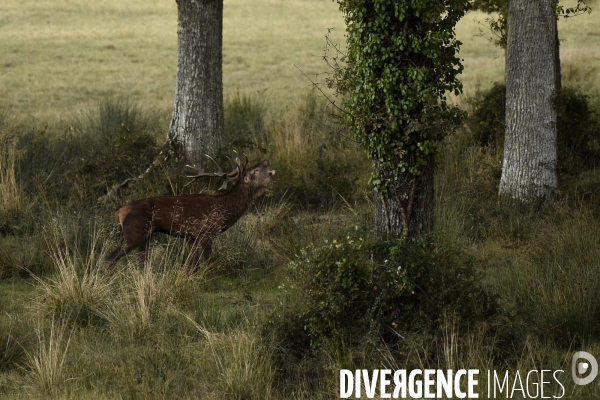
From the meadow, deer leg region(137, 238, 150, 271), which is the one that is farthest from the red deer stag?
the meadow

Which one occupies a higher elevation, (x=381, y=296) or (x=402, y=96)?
(x=402, y=96)

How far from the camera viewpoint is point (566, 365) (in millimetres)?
6180

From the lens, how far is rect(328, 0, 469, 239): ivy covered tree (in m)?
6.90

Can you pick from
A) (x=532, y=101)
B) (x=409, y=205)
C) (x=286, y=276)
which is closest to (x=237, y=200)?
(x=286, y=276)

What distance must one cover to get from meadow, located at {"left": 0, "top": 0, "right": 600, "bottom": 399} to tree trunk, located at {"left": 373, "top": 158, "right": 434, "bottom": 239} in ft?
0.55

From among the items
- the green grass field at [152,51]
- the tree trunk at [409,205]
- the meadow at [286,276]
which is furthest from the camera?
the green grass field at [152,51]

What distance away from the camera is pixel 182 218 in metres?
8.56

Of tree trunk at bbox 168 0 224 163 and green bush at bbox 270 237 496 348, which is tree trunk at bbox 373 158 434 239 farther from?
tree trunk at bbox 168 0 224 163

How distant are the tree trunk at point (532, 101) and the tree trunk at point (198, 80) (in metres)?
3.92

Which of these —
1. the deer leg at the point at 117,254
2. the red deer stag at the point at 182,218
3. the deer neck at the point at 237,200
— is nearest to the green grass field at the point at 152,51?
the deer neck at the point at 237,200

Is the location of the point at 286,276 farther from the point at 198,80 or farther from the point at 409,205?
the point at 198,80

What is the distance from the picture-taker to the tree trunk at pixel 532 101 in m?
11.0

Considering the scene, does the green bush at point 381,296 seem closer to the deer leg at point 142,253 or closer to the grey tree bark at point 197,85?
the deer leg at point 142,253

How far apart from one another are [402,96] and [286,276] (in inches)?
70.7
